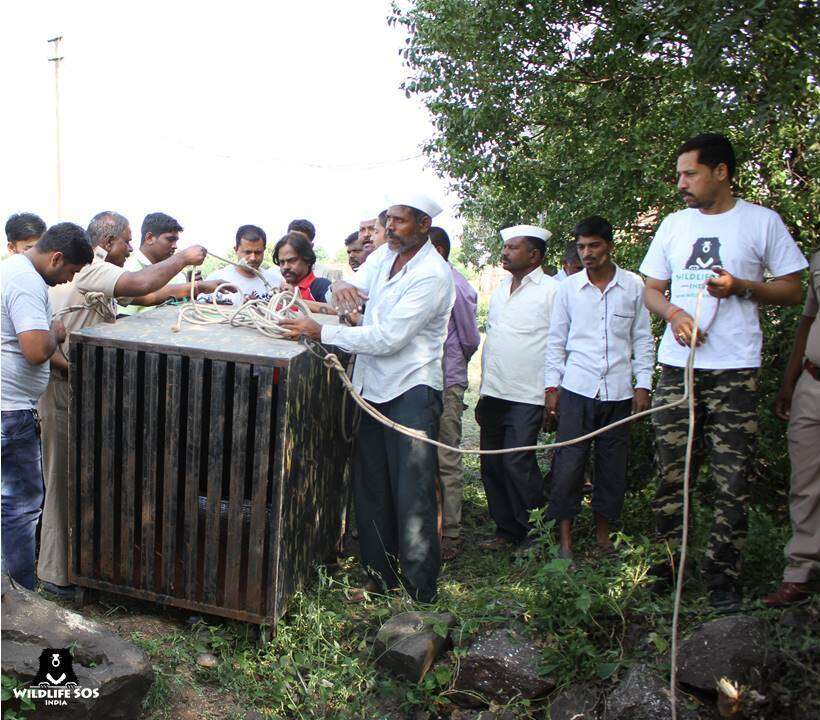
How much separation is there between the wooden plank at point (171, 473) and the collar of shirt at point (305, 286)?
2.00 meters

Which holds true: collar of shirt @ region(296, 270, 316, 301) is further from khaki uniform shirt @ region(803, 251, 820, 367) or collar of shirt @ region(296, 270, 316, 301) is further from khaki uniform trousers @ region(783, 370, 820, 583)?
khaki uniform trousers @ region(783, 370, 820, 583)

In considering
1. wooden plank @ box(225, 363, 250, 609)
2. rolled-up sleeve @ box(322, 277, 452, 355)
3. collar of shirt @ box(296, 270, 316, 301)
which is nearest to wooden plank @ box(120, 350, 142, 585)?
wooden plank @ box(225, 363, 250, 609)

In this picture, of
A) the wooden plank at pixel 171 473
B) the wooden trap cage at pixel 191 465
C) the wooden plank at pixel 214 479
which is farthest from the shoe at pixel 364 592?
the wooden plank at pixel 171 473

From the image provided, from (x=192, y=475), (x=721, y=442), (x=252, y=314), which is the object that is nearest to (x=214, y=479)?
(x=192, y=475)

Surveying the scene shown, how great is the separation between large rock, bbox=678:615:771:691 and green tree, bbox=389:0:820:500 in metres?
1.99

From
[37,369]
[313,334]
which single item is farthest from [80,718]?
[313,334]

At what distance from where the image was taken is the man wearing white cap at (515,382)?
490cm

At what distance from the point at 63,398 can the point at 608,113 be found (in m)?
3.87

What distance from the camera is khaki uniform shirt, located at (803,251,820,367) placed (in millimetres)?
3168

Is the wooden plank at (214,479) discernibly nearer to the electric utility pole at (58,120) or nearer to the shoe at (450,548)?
the shoe at (450,548)

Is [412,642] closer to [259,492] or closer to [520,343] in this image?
[259,492]

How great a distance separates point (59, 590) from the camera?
4.03 m

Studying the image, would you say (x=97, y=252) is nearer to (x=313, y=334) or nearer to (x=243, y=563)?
(x=313, y=334)

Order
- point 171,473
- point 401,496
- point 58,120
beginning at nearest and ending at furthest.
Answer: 1. point 171,473
2. point 401,496
3. point 58,120
